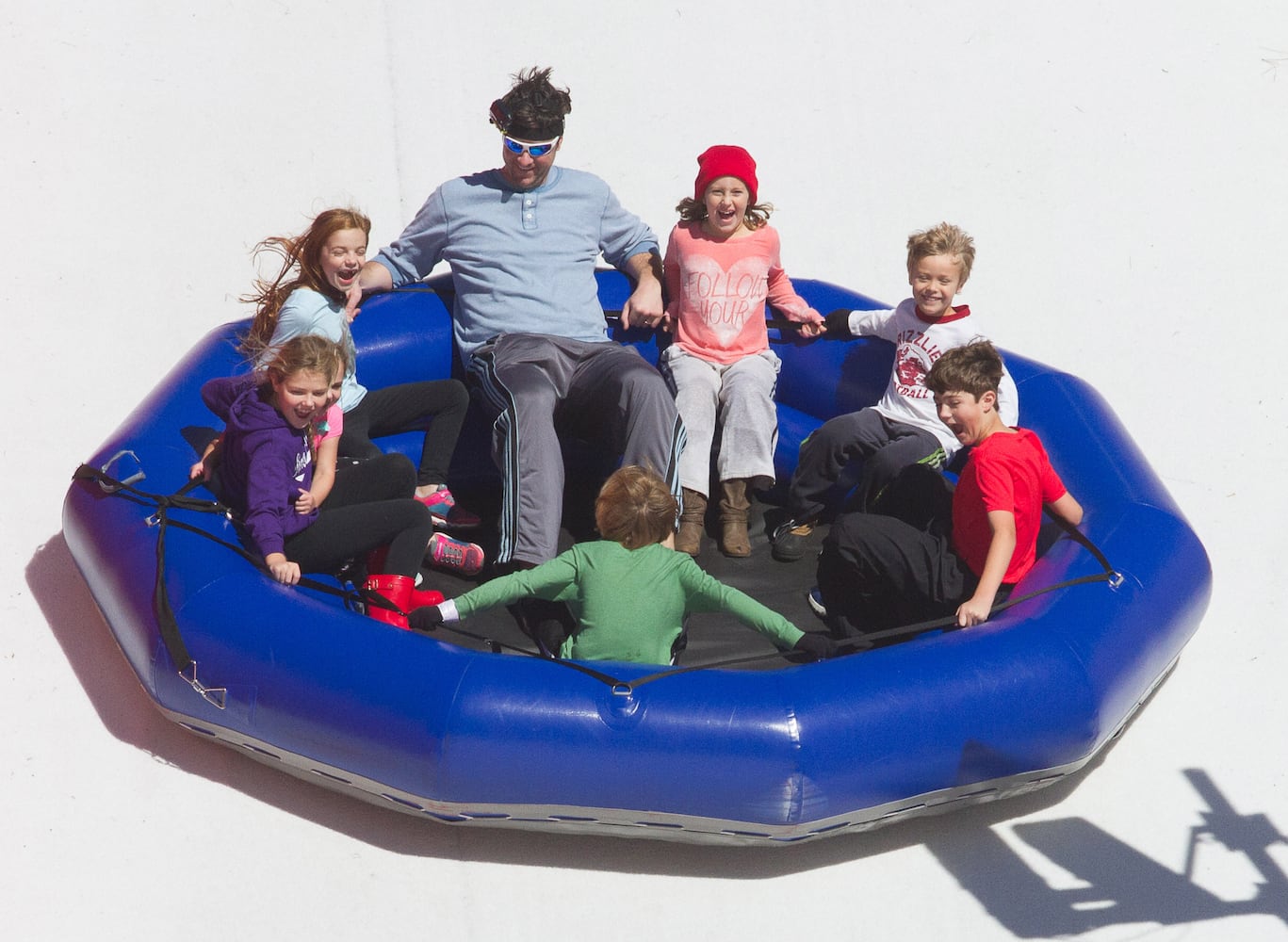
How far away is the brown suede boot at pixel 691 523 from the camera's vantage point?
4062 mm

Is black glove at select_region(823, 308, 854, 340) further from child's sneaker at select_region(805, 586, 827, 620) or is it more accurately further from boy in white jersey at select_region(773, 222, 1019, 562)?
child's sneaker at select_region(805, 586, 827, 620)

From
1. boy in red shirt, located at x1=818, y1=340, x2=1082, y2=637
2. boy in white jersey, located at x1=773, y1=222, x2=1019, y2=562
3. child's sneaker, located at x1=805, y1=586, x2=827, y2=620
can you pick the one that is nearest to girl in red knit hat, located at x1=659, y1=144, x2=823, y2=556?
boy in white jersey, located at x1=773, y1=222, x2=1019, y2=562

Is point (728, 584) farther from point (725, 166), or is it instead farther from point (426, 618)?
point (725, 166)

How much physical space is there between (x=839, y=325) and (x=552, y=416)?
0.94 meters

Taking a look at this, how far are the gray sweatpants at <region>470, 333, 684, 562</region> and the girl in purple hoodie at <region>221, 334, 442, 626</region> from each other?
0.24 meters

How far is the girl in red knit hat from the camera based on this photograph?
13.6 feet

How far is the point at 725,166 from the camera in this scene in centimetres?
429

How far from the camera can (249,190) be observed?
5.96 meters

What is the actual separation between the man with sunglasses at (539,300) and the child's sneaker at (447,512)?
225 millimetres

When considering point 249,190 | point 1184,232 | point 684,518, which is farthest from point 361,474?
point 1184,232

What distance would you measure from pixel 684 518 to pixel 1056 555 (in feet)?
3.10

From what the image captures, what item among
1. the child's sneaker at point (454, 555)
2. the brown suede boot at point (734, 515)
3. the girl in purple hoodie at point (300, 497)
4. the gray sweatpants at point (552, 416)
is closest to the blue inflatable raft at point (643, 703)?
the girl in purple hoodie at point (300, 497)

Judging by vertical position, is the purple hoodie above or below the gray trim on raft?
above

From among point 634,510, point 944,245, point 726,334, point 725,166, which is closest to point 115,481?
point 634,510
